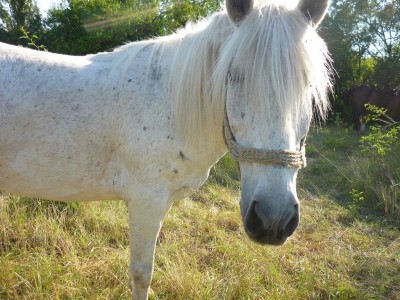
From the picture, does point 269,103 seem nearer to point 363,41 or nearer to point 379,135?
point 379,135

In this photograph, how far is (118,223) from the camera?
3.20 meters

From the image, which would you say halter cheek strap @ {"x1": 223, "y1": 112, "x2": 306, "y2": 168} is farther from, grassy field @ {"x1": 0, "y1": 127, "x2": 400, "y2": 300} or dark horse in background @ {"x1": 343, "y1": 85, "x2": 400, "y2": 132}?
dark horse in background @ {"x1": 343, "y1": 85, "x2": 400, "y2": 132}

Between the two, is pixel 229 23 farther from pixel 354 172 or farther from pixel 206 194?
pixel 354 172

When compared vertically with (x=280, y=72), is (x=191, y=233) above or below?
below

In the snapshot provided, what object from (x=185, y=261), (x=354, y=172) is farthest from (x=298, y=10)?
(x=354, y=172)

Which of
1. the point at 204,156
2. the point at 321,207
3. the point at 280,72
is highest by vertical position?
the point at 280,72

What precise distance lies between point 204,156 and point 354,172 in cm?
392

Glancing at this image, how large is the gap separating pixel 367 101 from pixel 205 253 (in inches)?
406

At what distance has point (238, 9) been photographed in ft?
4.71

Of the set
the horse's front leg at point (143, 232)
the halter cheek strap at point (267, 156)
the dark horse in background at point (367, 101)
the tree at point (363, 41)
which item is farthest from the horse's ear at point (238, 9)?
the tree at point (363, 41)

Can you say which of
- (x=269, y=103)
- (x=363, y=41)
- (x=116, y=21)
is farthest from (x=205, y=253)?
(x=363, y=41)

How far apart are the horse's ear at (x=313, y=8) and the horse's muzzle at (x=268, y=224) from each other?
93 cm

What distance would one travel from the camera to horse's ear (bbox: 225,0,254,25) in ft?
4.65

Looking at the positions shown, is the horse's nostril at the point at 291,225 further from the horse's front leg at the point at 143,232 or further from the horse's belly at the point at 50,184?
the horse's belly at the point at 50,184
